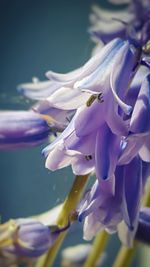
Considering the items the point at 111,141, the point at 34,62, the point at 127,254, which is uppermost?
the point at 34,62

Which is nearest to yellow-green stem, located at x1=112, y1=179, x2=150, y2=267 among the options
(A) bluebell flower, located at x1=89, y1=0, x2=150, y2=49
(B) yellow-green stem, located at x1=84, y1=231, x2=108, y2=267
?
(B) yellow-green stem, located at x1=84, y1=231, x2=108, y2=267

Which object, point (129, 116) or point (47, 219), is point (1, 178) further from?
point (129, 116)

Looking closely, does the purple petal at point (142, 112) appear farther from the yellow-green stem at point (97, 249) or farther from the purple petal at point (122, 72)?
the yellow-green stem at point (97, 249)

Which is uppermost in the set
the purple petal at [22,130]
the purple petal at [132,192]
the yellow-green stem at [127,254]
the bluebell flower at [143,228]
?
the purple petal at [22,130]

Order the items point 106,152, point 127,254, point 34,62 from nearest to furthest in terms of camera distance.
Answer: point 106,152 < point 127,254 < point 34,62

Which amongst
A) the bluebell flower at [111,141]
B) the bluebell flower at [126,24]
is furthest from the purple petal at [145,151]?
the bluebell flower at [126,24]

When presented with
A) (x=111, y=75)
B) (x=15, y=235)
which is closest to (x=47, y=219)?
(x=15, y=235)

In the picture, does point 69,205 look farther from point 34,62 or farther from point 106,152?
point 34,62

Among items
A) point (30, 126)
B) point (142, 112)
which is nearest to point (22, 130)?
point (30, 126)
